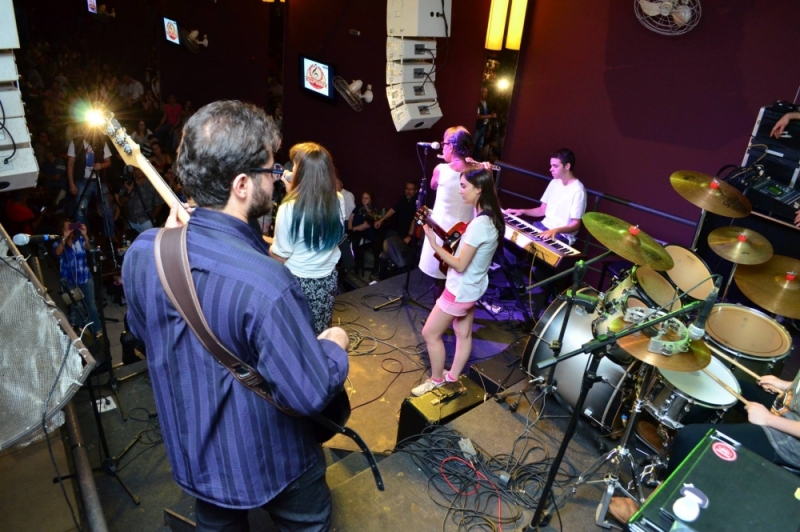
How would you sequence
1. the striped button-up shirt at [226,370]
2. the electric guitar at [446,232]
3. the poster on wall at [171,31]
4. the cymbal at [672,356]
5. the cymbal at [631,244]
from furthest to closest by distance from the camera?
1. the poster on wall at [171,31]
2. the electric guitar at [446,232]
3. the cymbal at [631,244]
4. the cymbal at [672,356]
5. the striped button-up shirt at [226,370]

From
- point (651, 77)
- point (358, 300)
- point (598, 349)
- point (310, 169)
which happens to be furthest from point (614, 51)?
point (598, 349)

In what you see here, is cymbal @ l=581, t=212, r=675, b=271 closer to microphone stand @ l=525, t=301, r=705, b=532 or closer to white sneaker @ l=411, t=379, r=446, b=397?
microphone stand @ l=525, t=301, r=705, b=532

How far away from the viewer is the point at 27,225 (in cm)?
679

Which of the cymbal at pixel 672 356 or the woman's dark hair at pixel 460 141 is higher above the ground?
the woman's dark hair at pixel 460 141

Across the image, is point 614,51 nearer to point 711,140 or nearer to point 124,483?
point 711,140

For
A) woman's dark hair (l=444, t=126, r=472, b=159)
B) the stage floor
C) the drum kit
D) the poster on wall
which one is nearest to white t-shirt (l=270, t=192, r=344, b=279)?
the stage floor

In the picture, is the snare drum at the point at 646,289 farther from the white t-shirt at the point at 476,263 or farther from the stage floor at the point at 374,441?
the white t-shirt at the point at 476,263

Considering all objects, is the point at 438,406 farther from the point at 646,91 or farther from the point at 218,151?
the point at 646,91

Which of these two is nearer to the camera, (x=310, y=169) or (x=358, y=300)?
(x=310, y=169)

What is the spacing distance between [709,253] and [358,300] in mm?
3459

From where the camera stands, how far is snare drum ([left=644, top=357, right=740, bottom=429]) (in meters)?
2.72

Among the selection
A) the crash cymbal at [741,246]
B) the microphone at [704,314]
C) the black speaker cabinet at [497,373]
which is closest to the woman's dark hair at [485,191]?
the black speaker cabinet at [497,373]

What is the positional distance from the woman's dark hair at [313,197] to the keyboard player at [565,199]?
2724 millimetres

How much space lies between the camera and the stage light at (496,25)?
610 centimetres
